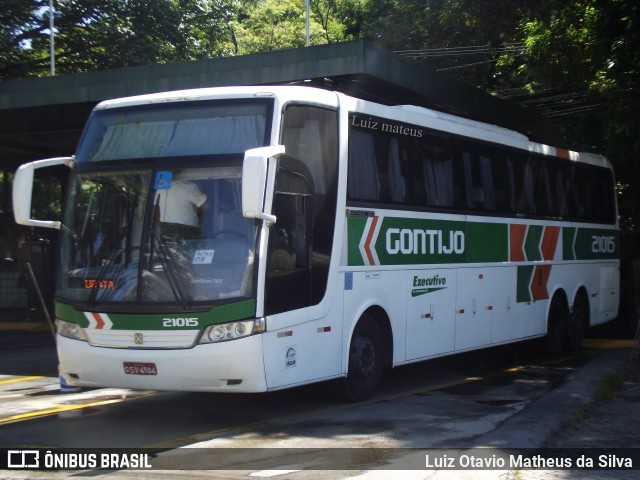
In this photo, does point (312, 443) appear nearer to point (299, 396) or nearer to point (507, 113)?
point (299, 396)

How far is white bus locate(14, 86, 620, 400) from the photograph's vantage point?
28.0 feet

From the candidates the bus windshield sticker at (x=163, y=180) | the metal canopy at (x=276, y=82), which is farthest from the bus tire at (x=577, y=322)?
the bus windshield sticker at (x=163, y=180)

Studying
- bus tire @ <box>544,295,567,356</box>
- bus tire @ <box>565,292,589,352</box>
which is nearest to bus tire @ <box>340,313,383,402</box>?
bus tire @ <box>544,295,567,356</box>

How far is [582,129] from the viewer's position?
2242 centimetres

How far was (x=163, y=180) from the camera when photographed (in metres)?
8.88

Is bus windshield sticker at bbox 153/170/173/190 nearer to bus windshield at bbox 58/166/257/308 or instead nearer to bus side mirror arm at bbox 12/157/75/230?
bus windshield at bbox 58/166/257/308

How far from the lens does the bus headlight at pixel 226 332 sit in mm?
8453

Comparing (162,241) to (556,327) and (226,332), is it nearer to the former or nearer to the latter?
(226,332)

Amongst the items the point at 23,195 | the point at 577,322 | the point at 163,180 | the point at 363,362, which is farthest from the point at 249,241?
the point at 577,322

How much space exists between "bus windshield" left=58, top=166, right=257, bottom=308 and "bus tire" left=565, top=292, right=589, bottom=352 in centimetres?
952

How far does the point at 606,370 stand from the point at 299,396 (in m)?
4.70

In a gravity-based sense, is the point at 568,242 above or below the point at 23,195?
below

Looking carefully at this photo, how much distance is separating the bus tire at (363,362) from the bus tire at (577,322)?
669 cm

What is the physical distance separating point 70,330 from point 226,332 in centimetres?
177
